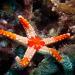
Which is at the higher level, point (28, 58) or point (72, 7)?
point (72, 7)

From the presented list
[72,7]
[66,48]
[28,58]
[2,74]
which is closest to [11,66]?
[2,74]

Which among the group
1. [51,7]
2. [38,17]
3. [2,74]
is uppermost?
[51,7]

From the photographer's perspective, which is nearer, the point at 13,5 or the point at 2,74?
the point at 2,74

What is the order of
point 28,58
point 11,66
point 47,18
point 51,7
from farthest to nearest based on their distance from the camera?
point 47,18, point 51,7, point 11,66, point 28,58

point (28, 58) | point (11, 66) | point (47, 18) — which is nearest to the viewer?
point (28, 58)

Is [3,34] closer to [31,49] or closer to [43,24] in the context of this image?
[31,49]

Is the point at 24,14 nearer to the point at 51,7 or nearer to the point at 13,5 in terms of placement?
the point at 13,5
